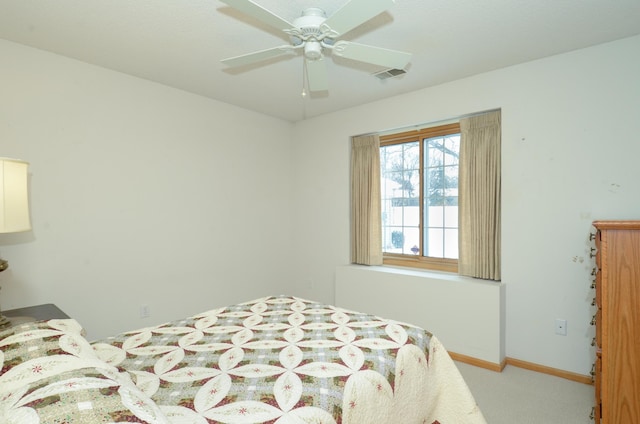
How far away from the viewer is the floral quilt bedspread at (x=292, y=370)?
3.76 feet

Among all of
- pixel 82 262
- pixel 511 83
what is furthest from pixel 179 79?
pixel 511 83

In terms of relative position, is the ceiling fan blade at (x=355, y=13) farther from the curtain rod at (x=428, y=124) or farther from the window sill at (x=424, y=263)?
the window sill at (x=424, y=263)

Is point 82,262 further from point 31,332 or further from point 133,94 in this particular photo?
point 31,332

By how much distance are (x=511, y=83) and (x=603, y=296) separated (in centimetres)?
181

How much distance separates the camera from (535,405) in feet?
7.29

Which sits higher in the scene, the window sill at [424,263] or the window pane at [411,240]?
the window pane at [411,240]

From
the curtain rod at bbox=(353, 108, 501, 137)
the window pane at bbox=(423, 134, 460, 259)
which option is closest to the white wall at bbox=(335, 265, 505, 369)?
the window pane at bbox=(423, 134, 460, 259)

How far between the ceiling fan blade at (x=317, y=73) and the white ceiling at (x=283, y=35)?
30 centimetres

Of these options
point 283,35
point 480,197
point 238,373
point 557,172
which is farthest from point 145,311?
point 557,172

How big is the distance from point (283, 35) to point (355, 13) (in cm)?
92

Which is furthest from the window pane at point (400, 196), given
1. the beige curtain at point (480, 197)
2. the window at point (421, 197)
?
the beige curtain at point (480, 197)

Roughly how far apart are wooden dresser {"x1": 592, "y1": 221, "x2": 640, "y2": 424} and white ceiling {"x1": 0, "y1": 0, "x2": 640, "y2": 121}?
1.34m

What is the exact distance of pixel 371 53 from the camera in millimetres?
1867

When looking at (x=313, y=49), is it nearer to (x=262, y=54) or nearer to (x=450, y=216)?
(x=262, y=54)
